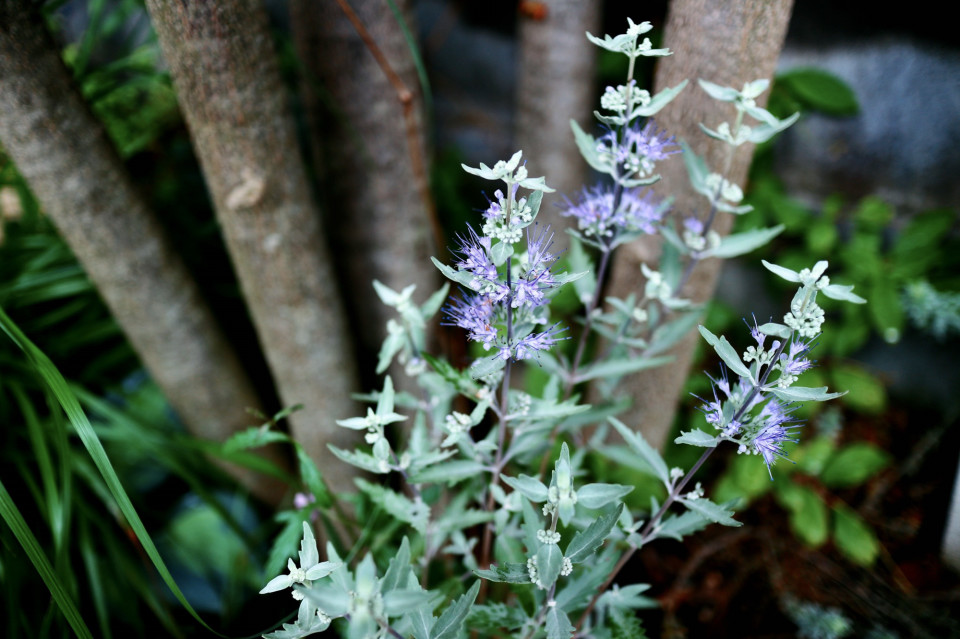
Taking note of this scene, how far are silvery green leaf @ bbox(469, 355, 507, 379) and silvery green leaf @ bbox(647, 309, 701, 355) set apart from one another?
1.66ft

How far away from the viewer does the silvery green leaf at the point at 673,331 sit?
A: 4.04 ft

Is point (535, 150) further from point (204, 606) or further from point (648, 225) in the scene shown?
point (204, 606)

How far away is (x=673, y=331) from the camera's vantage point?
4.09 feet

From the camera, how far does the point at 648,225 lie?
41.4 inches

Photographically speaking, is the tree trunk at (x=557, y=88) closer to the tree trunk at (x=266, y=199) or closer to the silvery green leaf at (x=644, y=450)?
the tree trunk at (x=266, y=199)

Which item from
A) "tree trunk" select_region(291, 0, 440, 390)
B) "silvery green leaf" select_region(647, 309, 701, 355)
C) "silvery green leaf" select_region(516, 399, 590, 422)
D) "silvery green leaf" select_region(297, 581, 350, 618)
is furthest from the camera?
"tree trunk" select_region(291, 0, 440, 390)

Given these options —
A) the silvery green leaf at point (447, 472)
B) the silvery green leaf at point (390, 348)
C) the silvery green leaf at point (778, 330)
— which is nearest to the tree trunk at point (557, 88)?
the silvery green leaf at point (390, 348)

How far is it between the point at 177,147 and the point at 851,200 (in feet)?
7.53

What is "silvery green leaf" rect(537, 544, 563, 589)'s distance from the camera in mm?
806

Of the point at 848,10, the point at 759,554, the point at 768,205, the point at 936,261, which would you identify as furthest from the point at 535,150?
the point at 759,554

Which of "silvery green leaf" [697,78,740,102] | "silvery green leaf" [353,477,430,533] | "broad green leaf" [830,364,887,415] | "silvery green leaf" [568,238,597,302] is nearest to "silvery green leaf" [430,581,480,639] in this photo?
"silvery green leaf" [353,477,430,533]

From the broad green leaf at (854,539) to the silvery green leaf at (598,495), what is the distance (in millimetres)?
1241

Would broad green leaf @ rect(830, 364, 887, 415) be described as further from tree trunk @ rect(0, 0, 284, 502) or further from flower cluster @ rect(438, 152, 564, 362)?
tree trunk @ rect(0, 0, 284, 502)

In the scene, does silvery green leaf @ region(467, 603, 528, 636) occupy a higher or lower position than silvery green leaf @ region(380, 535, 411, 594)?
lower
